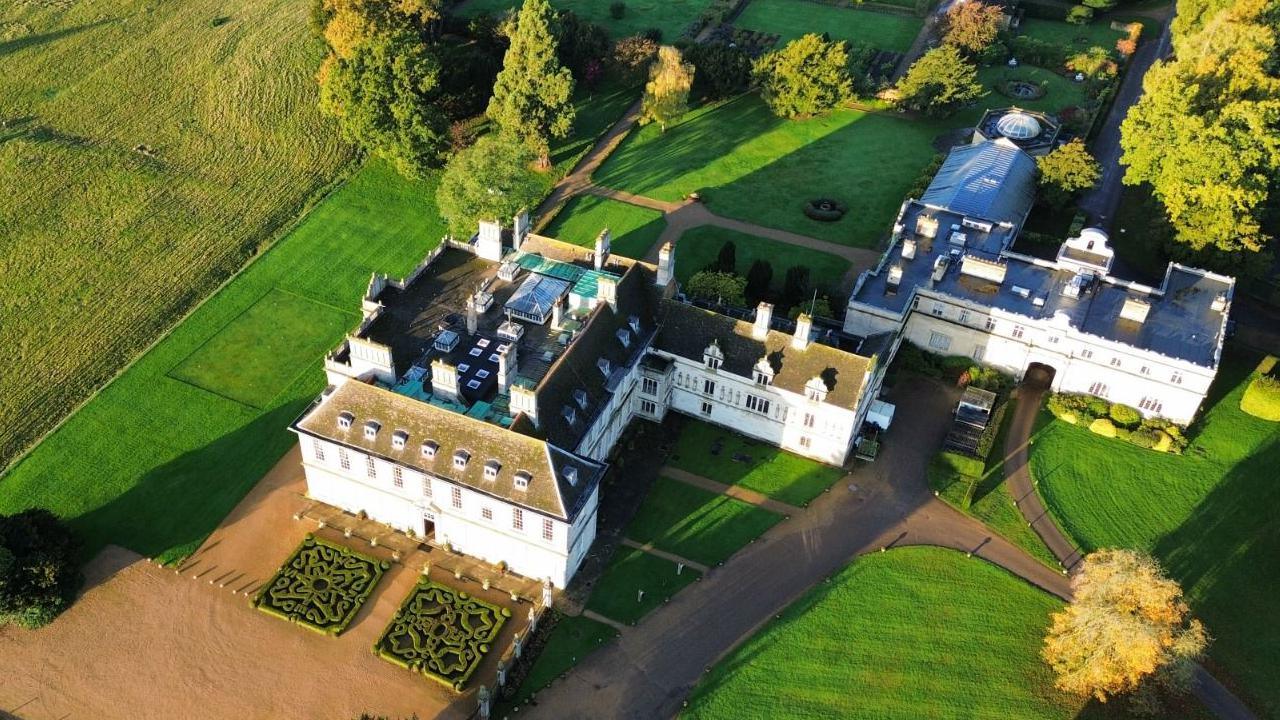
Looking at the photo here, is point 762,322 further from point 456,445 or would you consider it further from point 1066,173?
point 1066,173

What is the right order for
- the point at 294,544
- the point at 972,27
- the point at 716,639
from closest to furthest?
the point at 716,639, the point at 294,544, the point at 972,27

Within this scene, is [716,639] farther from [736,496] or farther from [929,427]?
[929,427]

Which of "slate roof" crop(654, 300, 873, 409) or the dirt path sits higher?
"slate roof" crop(654, 300, 873, 409)

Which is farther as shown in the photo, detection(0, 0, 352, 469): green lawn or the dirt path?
detection(0, 0, 352, 469): green lawn

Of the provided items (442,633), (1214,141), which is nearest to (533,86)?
(442,633)

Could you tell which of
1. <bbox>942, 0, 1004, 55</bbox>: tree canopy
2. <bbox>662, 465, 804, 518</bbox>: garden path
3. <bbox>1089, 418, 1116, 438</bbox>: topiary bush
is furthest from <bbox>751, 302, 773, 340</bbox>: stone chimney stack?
<bbox>942, 0, 1004, 55</bbox>: tree canopy

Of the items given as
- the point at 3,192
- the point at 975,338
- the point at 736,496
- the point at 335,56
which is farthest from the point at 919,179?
the point at 3,192

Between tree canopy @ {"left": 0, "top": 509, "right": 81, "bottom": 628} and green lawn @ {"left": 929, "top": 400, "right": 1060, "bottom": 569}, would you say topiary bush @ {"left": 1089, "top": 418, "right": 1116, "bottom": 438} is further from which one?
tree canopy @ {"left": 0, "top": 509, "right": 81, "bottom": 628}
